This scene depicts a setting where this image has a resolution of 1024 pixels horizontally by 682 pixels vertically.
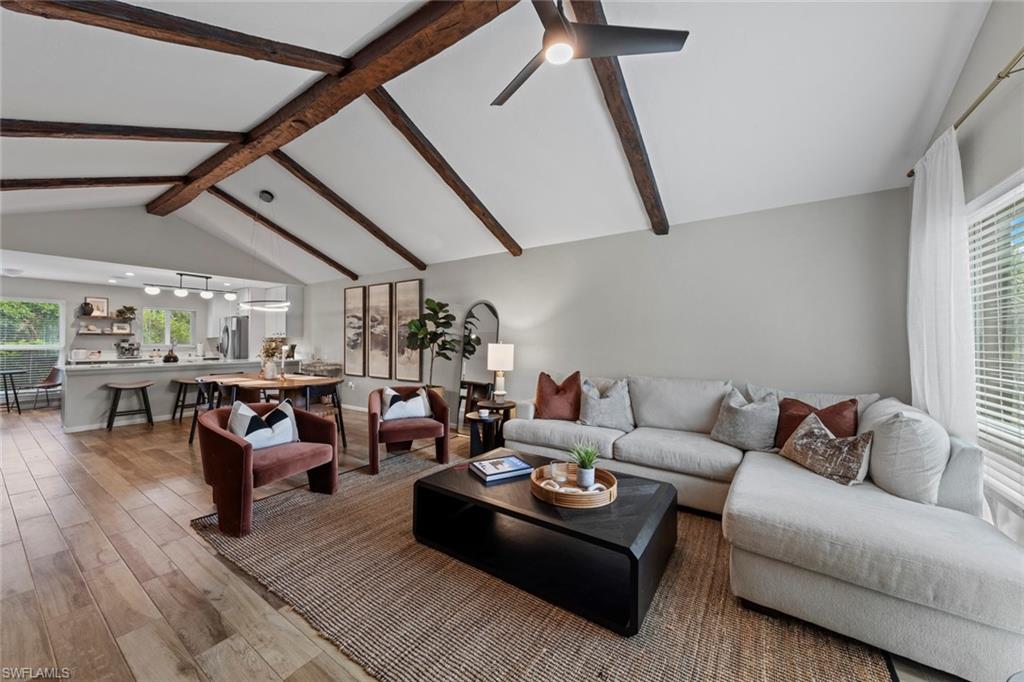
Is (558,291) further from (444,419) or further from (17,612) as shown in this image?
(17,612)

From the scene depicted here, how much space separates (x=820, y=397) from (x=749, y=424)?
65cm

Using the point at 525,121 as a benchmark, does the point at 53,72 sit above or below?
below

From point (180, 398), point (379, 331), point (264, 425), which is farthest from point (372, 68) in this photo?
point (180, 398)

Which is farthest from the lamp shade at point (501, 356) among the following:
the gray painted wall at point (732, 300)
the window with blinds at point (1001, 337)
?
the window with blinds at point (1001, 337)

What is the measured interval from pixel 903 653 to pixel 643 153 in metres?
3.21

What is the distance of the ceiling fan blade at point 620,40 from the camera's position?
162 centimetres

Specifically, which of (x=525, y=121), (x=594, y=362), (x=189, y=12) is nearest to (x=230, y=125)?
(x=189, y=12)

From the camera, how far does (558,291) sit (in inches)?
184

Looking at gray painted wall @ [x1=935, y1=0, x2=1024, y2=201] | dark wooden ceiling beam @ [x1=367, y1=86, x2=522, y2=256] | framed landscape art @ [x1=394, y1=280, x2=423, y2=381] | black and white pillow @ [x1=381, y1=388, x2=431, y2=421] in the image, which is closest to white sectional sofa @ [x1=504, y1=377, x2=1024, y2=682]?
gray painted wall @ [x1=935, y1=0, x2=1024, y2=201]

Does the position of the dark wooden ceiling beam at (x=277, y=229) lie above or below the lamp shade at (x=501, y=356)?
above

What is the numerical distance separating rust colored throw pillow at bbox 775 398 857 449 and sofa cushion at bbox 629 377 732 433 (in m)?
0.50

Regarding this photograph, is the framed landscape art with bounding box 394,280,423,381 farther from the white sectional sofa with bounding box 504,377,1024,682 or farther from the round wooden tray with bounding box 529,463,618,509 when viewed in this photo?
the white sectional sofa with bounding box 504,377,1024,682

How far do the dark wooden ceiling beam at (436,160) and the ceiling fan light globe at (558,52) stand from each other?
1.97 metres

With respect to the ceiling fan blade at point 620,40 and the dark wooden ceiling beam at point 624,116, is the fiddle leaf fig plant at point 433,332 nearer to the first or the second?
the dark wooden ceiling beam at point 624,116
